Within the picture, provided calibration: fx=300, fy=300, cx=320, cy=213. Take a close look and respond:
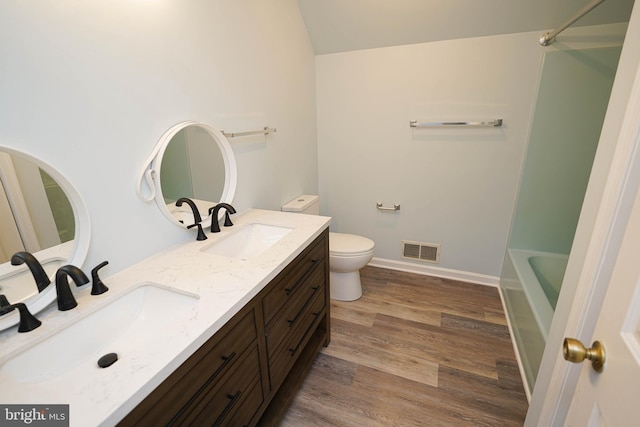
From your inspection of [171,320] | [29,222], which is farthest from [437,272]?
[29,222]

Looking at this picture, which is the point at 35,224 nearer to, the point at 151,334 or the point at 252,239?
the point at 151,334

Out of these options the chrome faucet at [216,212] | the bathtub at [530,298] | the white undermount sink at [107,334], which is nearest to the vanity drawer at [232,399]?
the white undermount sink at [107,334]

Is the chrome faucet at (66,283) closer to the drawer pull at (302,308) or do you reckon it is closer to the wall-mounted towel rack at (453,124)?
the drawer pull at (302,308)

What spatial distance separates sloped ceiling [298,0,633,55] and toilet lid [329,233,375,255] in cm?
155

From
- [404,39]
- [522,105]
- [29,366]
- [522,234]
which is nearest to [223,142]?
[29,366]

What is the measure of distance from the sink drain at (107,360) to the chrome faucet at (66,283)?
214 mm

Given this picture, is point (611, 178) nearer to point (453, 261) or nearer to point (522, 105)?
point (522, 105)

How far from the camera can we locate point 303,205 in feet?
7.74

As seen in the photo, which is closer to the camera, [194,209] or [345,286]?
[194,209]

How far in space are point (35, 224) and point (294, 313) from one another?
1.03 m

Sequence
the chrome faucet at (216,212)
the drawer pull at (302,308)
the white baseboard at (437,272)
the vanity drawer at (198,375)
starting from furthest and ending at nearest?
the white baseboard at (437,272) < the chrome faucet at (216,212) < the drawer pull at (302,308) < the vanity drawer at (198,375)

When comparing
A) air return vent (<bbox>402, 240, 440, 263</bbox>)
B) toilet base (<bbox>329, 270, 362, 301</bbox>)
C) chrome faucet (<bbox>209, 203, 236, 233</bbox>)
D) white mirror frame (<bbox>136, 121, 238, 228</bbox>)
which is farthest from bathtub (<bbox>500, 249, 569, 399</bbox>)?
white mirror frame (<bbox>136, 121, 238, 228</bbox>)

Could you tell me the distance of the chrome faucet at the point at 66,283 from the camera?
2.96 ft

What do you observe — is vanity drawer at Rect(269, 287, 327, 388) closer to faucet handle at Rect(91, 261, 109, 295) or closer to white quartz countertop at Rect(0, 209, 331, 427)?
white quartz countertop at Rect(0, 209, 331, 427)
